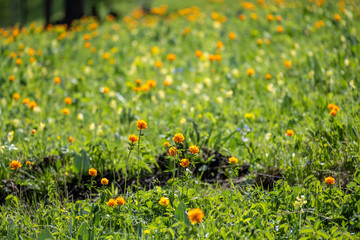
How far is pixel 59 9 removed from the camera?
32.4 metres

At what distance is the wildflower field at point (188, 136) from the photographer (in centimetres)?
208

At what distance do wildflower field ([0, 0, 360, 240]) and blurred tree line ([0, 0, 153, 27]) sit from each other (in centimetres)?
310

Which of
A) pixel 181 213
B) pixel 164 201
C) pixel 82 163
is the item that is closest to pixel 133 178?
pixel 82 163

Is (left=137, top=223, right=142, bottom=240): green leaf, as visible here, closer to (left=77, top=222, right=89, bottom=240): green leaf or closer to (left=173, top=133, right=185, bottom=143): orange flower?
(left=77, top=222, right=89, bottom=240): green leaf

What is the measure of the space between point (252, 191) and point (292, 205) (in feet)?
1.06

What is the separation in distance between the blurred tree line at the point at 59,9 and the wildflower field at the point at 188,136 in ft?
10.2

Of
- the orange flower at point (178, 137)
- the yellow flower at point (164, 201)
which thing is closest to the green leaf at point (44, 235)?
the yellow flower at point (164, 201)

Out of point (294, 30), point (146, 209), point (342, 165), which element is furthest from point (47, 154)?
point (294, 30)

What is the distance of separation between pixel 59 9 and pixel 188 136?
108 ft

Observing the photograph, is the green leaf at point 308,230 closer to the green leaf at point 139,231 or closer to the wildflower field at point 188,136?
the wildflower field at point 188,136

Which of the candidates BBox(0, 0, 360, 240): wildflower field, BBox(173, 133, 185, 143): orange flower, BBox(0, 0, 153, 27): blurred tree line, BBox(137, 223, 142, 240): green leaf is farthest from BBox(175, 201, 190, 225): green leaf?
BBox(0, 0, 153, 27): blurred tree line

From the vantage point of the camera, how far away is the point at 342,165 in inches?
100

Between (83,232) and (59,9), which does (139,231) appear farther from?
(59,9)

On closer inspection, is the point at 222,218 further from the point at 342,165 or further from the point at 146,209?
the point at 342,165
